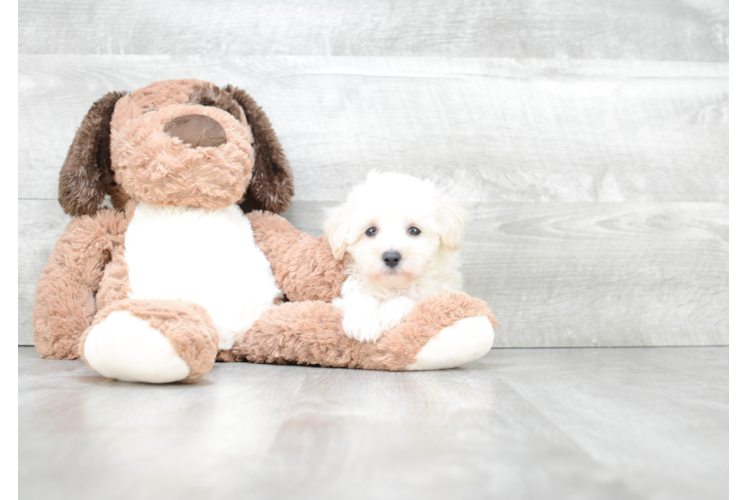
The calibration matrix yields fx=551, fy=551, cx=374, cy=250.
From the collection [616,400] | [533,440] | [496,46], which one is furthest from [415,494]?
[496,46]

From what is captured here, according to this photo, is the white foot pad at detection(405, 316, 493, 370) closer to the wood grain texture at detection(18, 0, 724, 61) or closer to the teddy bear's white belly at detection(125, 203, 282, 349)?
the teddy bear's white belly at detection(125, 203, 282, 349)

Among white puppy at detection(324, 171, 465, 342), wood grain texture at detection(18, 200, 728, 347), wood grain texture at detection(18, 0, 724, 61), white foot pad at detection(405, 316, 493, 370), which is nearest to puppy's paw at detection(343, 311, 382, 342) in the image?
white puppy at detection(324, 171, 465, 342)

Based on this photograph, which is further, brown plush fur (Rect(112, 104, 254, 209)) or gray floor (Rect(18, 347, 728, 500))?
brown plush fur (Rect(112, 104, 254, 209))

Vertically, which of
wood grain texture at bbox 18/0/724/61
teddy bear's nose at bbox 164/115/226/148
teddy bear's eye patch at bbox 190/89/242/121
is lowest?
teddy bear's nose at bbox 164/115/226/148

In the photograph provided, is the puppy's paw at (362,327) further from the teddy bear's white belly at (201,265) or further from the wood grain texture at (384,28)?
the wood grain texture at (384,28)

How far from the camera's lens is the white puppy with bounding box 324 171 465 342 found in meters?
1.30

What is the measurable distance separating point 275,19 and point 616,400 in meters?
1.42

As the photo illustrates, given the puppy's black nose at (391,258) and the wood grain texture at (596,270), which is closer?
the puppy's black nose at (391,258)

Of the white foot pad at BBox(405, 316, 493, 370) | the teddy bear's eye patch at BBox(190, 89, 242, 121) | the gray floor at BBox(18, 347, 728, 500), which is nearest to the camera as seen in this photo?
the gray floor at BBox(18, 347, 728, 500)

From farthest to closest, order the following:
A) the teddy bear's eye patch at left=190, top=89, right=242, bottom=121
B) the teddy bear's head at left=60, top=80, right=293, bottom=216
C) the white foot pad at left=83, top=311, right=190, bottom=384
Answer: the teddy bear's eye patch at left=190, top=89, right=242, bottom=121, the teddy bear's head at left=60, top=80, right=293, bottom=216, the white foot pad at left=83, top=311, right=190, bottom=384

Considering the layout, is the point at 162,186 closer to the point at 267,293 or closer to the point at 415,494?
the point at 267,293

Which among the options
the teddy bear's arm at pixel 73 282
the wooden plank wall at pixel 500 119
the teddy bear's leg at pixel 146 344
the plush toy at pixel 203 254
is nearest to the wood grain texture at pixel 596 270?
the wooden plank wall at pixel 500 119

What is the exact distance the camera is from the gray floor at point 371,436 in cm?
64

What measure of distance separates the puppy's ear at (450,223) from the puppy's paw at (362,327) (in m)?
0.28
